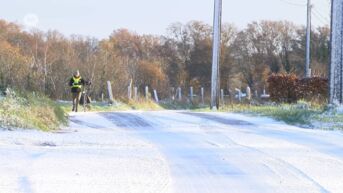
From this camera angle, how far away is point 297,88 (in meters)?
27.5

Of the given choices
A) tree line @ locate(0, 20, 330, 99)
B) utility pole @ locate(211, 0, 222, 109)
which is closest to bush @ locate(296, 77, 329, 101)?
utility pole @ locate(211, 0, 222, 109)

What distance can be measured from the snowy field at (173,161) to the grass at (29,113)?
1.58ft

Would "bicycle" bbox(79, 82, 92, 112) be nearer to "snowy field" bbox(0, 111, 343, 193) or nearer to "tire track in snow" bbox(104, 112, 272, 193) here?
"snowy field" bbox(0, 111, 343, 193)

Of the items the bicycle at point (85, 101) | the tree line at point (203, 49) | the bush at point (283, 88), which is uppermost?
the tree line at point (203, 49)

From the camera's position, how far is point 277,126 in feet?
47.4

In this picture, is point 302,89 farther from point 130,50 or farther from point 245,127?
point 130,50

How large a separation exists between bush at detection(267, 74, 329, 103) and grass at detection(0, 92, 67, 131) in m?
15.2

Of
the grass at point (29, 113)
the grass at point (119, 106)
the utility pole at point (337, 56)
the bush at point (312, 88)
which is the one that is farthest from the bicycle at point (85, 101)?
the utility pole at point (337, 56)

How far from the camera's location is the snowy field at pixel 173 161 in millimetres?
6578

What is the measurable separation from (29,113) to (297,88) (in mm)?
17124

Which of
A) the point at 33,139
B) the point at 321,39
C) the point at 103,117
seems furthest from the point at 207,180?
the point at 321,39

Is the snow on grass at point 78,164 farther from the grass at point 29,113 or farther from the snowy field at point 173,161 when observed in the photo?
the grass at point 29,113

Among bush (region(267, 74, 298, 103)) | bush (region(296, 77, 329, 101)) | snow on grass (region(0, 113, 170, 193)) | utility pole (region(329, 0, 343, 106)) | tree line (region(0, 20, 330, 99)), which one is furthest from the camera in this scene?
tree line (region(0, 20, 330, 99))

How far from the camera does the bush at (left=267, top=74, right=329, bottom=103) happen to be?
27.4 meters
